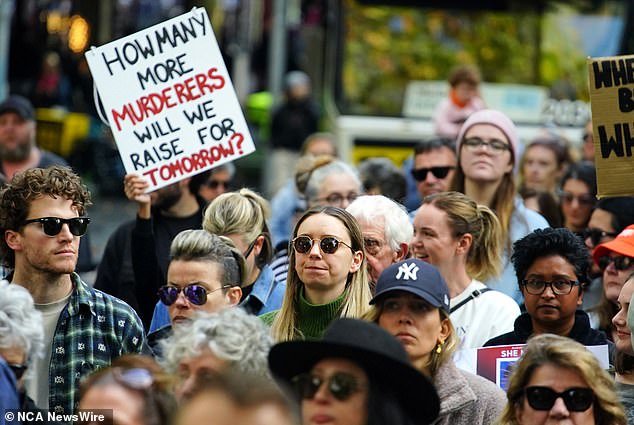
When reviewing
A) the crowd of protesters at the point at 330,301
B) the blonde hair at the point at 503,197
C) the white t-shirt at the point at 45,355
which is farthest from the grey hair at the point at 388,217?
the white t-shirt at the point at 45,355

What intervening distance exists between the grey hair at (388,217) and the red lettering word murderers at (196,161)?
934 millimetres

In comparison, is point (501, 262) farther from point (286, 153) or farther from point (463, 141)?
point (286, 153)

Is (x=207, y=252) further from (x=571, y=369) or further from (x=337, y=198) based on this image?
(x=337, y=198)

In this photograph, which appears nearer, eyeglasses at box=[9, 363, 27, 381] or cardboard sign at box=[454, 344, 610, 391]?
eyeglasses at box=[9, 363, 27, 381]

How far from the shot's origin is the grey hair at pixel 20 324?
544 cm

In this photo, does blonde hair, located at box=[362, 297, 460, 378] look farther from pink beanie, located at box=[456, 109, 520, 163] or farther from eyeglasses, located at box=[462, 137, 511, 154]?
pink beanie, located at box=[456, 109, 520, 163]

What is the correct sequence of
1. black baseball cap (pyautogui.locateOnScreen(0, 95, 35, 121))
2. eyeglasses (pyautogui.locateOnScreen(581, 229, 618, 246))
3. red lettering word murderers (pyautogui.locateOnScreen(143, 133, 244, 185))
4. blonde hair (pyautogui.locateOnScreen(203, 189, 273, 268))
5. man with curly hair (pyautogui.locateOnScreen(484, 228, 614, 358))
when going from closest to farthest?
man with curly hair (pyautogui.locateOnScreen(484, 228, 614, 358)), blonde hair (pyautogui.locateOnScreen(203, 189, 273, 268)), red lettering word murderers (pyautogui.locateOnScreen(143, 133, 244, 185)), eyeglasses (pyautogui.locateOnScreen(581, 229, 618, 246)), black baseball cap (pyautogui.locateOnScreen(0, 95, 35, 121))

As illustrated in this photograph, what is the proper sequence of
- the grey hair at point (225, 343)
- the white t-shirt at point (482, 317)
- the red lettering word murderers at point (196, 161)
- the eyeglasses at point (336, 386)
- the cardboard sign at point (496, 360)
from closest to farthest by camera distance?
the eyeglasses at point (336, 386)
the grey hair at point (225, 343)
the cardboard sign at point (496, 360)
the white t-shirt at point (482, 317)
the red lettering word murderers at point (196, 161)

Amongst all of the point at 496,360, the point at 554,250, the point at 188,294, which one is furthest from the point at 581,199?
the point at 188,294

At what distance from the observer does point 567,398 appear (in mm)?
5391

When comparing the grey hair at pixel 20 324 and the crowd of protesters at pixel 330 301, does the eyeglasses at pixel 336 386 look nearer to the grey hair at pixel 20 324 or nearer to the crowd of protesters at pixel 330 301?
the crowd of protesters at pixel 330 301

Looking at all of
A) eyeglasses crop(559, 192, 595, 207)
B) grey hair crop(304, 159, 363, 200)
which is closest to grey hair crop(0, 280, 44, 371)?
grey hair crop(304, 159, 363, 200)

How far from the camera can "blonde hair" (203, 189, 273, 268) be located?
7.95 metres

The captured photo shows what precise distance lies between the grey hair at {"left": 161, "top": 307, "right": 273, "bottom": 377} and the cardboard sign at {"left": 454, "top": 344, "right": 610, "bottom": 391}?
1.60 m
